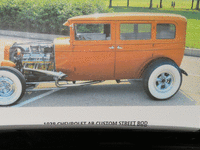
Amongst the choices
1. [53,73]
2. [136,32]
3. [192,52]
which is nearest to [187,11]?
[192,52]

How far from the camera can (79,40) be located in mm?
4012

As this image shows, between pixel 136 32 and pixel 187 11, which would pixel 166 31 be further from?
pixel 187 11

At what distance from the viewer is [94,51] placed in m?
4.03

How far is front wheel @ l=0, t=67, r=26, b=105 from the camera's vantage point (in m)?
3.76

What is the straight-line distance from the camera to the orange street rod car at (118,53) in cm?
400

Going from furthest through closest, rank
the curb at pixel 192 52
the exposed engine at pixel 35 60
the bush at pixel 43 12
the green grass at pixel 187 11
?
the bush at pixel 43 12 → the curb at pixel 192 52 → the green grass at pixel 187 11 → the exposed engine at pixel 35 60

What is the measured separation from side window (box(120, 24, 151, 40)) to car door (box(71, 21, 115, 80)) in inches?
8.5

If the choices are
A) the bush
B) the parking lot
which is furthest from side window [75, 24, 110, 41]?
the bush

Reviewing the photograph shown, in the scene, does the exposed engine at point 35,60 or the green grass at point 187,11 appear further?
the green grass at point 187,11

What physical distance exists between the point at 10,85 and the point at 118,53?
6.01 feet

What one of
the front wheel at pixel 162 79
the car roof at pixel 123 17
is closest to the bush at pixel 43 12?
the car roof at pixel 123 17

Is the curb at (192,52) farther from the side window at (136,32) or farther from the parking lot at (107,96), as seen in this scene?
the side window at (136,32)

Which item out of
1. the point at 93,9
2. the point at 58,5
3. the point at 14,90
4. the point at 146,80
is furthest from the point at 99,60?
the point at 58,5

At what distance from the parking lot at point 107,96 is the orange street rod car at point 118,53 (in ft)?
0.74
